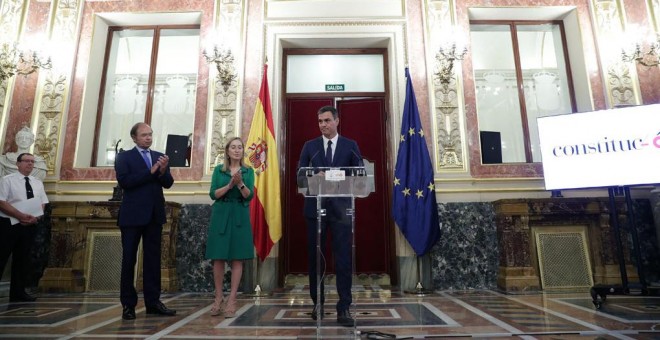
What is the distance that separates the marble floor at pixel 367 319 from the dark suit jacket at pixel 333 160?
62 cm

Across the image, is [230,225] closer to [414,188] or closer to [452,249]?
[414,188]

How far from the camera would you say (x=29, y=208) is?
3.79 meters

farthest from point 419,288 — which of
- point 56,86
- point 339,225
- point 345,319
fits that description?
point 56,86

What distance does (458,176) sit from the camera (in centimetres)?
458

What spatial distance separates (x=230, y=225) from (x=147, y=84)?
3.31 m

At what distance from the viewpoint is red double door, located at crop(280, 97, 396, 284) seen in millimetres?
4957

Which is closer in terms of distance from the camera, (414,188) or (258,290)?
(258,290)

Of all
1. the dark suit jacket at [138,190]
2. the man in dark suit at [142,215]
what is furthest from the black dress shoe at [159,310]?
the dark suit jacket at [138,190]

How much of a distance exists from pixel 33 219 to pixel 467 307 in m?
4.01

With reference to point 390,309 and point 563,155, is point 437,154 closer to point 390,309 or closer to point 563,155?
point 563,155

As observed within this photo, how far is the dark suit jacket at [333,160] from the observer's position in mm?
2566

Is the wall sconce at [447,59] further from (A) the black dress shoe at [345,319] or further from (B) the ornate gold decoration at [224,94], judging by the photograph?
(A) the black dress shoe at [345,319]

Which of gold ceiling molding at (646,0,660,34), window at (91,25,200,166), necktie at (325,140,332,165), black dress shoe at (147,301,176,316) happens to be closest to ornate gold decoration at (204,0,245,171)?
window at (91,25,200,166)

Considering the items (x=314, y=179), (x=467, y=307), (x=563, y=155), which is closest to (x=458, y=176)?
(x=563, y=155)
